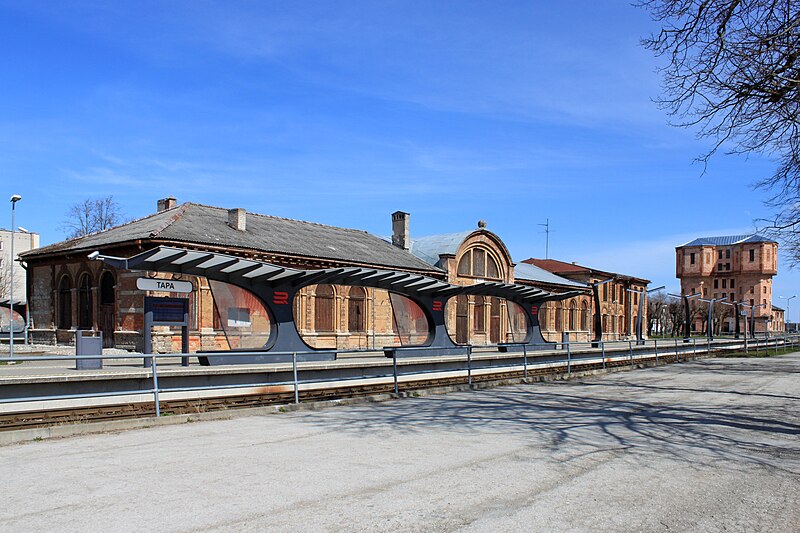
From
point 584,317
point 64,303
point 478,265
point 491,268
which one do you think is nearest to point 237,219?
point 64,303

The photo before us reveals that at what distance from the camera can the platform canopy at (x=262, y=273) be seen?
53.9 feet

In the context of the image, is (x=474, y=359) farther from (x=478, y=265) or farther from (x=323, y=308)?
(x=478, y=265)

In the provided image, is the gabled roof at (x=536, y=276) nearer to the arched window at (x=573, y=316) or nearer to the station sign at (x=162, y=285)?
the arched window at (x=573, y=316)

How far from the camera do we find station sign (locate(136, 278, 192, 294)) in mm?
17206

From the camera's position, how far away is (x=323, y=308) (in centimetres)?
3503

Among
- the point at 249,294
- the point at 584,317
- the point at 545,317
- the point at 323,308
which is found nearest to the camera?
the point at 249,294

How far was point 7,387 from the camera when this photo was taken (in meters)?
14.1

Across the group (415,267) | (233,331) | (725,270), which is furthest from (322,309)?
(725,270)

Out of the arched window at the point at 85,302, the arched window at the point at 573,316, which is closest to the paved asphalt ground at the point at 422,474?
the arched window at the point at 85,302

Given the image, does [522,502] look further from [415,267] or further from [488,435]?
[415,267]

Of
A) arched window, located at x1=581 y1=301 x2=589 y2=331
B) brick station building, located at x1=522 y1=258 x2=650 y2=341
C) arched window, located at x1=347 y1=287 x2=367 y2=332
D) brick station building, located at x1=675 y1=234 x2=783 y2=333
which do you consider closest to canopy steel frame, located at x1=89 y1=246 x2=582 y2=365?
arched window, located at x1=347 y1=287 x2=367 y2=332

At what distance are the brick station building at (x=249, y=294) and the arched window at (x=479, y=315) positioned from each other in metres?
0.06

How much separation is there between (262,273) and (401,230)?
86.5ft

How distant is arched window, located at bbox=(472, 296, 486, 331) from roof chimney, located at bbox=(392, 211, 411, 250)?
5689 mm
